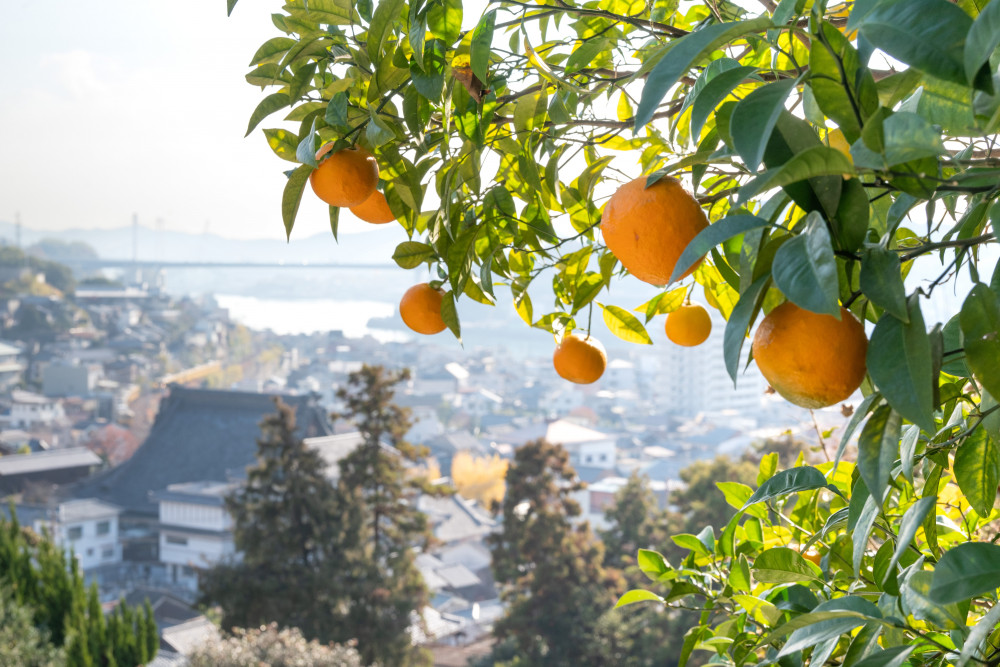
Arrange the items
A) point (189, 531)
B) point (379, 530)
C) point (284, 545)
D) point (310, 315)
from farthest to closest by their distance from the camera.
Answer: point (310, 315) → point (189, 531) → point (379, 530) → point (284, 545)

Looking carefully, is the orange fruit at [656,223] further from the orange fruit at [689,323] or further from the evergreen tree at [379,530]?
the evergreen tree at [379,530]

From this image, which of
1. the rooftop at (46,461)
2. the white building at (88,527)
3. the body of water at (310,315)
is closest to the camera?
the white building at (88,527)

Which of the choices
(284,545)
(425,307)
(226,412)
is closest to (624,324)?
(425,307)

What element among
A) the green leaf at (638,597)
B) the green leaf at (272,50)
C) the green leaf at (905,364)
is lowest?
the green leaf at (638,597)

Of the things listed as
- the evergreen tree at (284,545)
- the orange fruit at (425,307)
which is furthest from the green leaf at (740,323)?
the evergreen tree at (284,545)

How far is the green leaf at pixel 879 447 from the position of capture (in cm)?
22

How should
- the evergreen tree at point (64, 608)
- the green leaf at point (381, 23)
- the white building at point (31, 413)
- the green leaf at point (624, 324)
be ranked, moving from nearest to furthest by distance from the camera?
1. the green leaf at point (381, 23)
2. the green leaf at point (624, 324)
3. the evergreen tree at point (64, 608)
4. the white building at point (31, 413)

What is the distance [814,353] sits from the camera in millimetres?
238

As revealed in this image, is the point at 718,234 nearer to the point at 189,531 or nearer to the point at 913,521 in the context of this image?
the point at 913,521

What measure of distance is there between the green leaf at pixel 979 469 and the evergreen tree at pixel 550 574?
4739 millimetres

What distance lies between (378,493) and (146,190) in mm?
10380

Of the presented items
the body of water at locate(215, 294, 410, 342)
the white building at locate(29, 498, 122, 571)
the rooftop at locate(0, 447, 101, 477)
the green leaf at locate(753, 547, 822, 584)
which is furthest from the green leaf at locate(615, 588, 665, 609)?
the body of water at locate(215, 294, 410, 342)

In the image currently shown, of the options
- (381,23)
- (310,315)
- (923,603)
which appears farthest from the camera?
(310,315)

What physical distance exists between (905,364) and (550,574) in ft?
16.2
